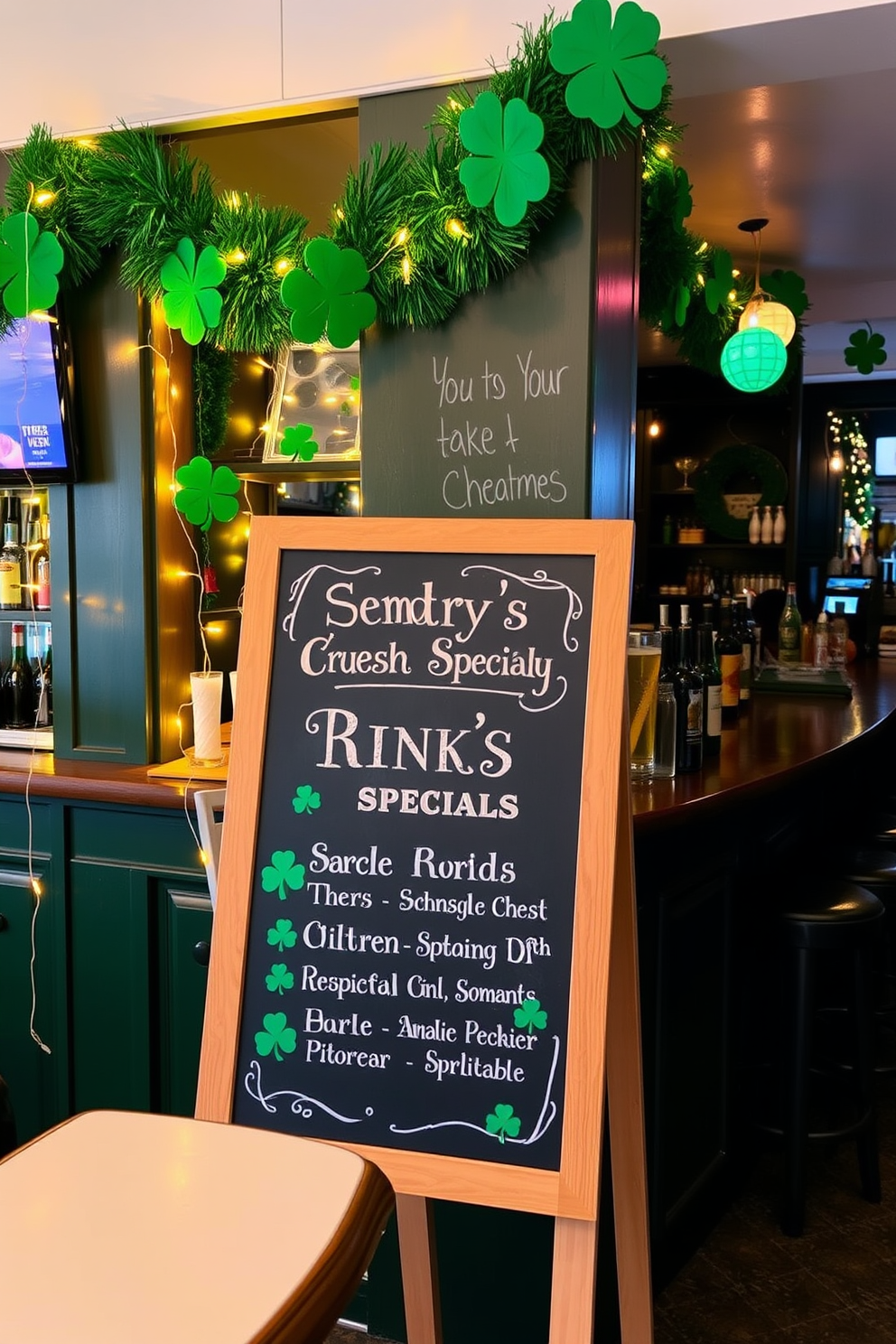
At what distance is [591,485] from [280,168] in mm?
2183

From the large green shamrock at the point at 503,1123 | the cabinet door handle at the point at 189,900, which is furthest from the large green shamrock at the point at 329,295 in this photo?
the large green shamrock at the point at 503,1123

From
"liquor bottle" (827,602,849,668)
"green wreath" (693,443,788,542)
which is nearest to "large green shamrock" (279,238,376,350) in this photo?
"liquor bottle" (827,602,849,668)

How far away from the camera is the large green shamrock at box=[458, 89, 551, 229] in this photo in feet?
6.73

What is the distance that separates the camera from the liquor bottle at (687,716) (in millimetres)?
2555

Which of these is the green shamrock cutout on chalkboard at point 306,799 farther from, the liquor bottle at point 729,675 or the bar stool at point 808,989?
the liquor bottle at point 729,675

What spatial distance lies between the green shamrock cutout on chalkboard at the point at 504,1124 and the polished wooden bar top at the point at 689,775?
625mm

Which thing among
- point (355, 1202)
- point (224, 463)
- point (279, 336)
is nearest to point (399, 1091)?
point (355, 1202)

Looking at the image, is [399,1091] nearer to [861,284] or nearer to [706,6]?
[706,6]

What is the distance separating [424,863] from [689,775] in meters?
1.07

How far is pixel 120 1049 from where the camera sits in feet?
8.45

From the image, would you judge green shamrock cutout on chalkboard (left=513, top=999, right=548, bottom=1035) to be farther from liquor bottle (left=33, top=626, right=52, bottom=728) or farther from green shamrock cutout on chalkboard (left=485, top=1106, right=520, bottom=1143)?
liquor bottle (left=33, top=626, right=52, bottom=728)

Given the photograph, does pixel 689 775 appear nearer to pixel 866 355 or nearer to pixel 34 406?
pixel 34 406

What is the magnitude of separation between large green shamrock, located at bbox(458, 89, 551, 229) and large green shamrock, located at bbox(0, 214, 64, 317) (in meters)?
1.01

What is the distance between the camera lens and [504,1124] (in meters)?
1.55
